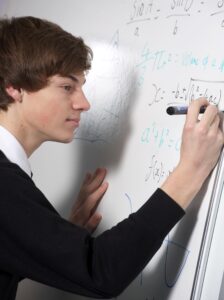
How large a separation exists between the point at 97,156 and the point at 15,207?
0.37m

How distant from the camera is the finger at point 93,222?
961 mm

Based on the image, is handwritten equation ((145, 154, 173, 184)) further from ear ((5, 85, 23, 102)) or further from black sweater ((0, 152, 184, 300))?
ear ((5, 85, 23, 102))

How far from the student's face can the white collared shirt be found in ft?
0.13

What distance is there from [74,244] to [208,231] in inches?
8.8

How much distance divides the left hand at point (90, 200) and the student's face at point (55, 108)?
160mm

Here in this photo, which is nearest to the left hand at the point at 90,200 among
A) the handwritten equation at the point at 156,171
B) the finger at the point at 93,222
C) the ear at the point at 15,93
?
the finger at the point at 93,222

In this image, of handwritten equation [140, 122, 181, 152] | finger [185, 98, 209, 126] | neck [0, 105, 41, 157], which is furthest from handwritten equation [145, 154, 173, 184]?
neck [0, 105, 41, 157]

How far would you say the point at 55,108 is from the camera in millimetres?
824

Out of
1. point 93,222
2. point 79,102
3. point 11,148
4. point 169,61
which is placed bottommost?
point 93,222

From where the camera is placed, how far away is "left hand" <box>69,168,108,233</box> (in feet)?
3.17

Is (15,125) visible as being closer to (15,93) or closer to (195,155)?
(15,93)

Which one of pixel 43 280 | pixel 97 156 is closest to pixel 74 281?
pixel 43 280

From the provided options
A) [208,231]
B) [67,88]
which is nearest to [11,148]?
[67,88]

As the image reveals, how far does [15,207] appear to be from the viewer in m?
0.66
